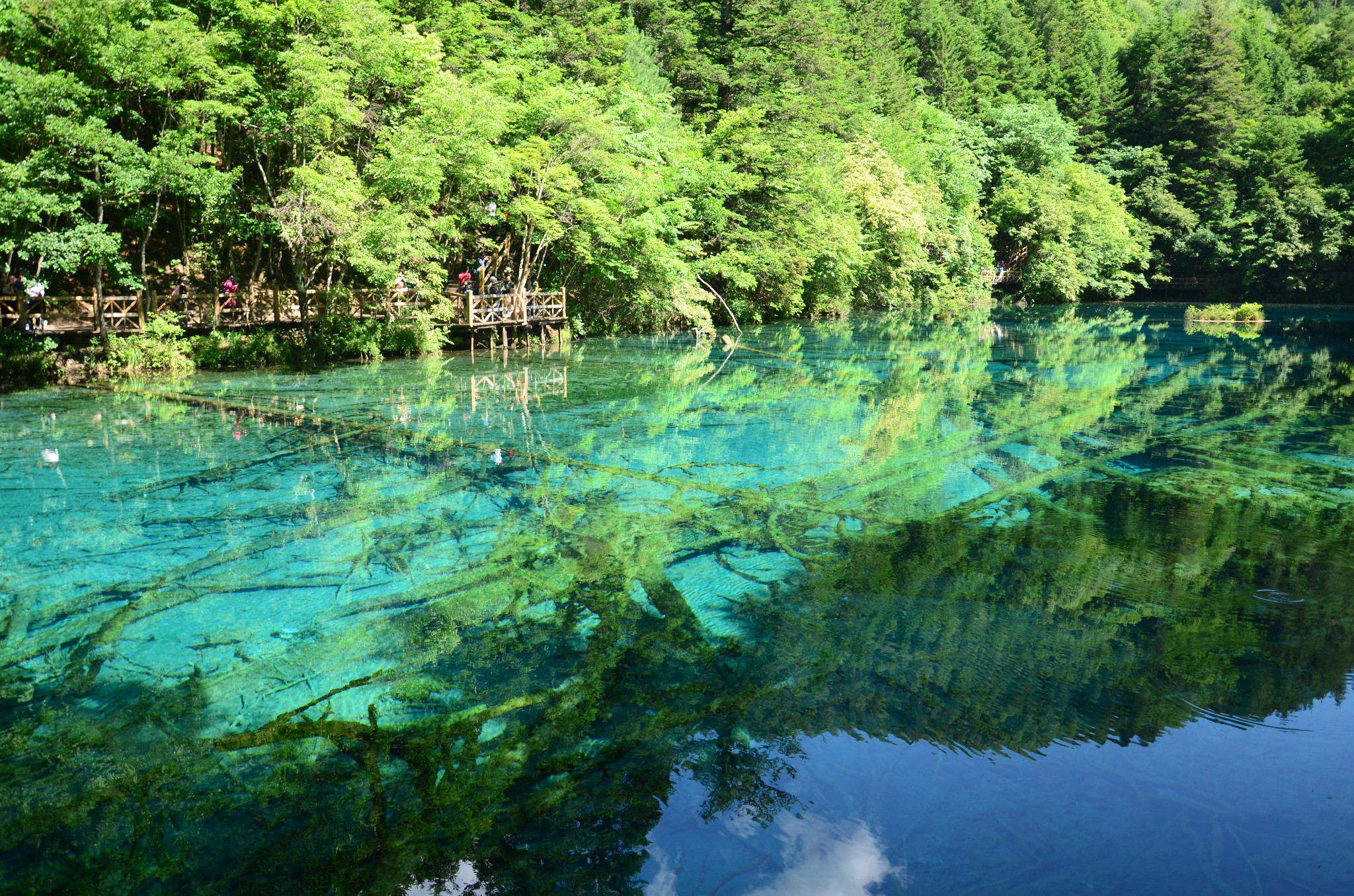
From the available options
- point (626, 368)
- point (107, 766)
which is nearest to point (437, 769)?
point (107, 766)

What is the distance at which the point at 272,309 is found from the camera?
77.2 feet

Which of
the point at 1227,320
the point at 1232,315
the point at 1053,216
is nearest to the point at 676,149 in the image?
the point at 1227,320

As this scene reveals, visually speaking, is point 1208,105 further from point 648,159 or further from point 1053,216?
point 648,159

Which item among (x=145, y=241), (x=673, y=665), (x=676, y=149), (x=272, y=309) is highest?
(x=676, y=149)

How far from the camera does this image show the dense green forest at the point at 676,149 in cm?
1830

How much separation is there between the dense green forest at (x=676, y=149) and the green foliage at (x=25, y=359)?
5.80 feet

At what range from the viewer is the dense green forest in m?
18.3

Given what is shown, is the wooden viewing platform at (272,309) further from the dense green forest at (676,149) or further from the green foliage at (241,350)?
the dense green forest at (676,149)

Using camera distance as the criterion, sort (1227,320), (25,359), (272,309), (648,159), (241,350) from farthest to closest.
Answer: (1227,320)
(648,159)
(272,309)
(241,350)
(25,359)

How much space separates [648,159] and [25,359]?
1593 cm

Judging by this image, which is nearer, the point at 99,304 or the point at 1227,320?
the point at 99,304

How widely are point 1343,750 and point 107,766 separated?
6.51 meters

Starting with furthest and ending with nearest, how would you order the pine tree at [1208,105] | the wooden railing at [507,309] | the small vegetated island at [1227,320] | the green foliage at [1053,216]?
the pine tree at [1208,105], the green foliage at [1053,216], the small vegetated island at [1227,320], the wooden railing at [507,309]

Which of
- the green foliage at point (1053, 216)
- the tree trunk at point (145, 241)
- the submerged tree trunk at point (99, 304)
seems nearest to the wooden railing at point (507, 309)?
the tree trunk at point (145, 241)
